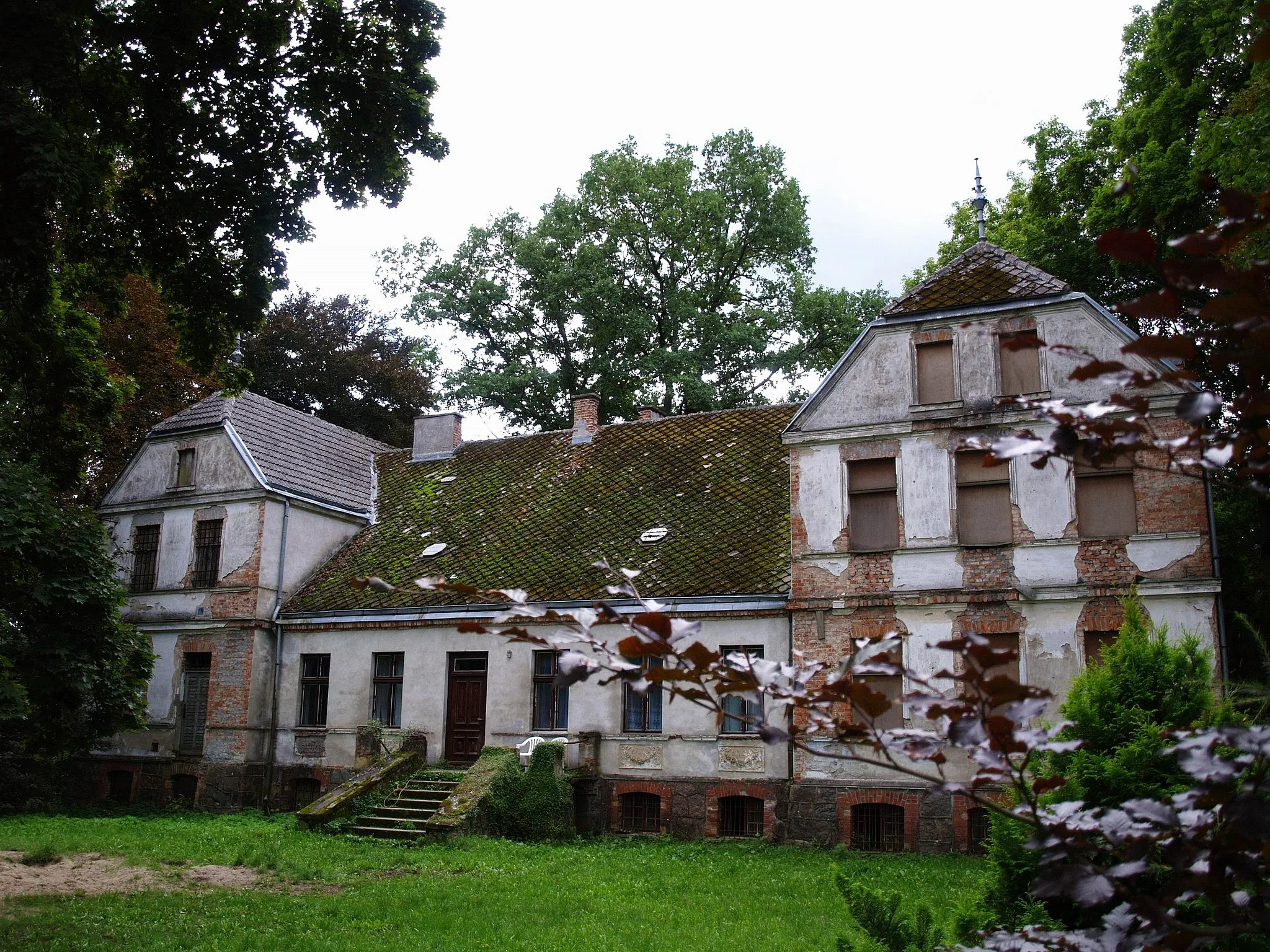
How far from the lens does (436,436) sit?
30078mm

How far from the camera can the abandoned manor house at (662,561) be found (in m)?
18.1

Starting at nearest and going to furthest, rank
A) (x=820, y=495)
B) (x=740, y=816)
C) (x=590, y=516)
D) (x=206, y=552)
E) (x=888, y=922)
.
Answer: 1. (x=888, y=922)
2. (x=820, y=495)
3. (x=740, y=816)
4. (x=590, y=516)
5. (x=206, y=552)

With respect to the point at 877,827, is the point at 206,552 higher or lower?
higher

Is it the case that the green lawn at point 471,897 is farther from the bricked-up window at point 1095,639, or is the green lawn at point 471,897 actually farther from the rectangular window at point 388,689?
the rectangular window at point 388,689

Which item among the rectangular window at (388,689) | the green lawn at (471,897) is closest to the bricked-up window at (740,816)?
the green lawn at (471,897)

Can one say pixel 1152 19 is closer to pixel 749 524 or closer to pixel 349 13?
pixel 749 524

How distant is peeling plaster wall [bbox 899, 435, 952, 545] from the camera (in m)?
18.8

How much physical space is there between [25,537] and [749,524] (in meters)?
13.1

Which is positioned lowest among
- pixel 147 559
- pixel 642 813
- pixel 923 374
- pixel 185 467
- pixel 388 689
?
pixel 642 813

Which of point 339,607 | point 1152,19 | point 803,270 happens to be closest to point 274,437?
point 339,607

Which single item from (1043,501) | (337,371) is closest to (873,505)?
(1043,501)

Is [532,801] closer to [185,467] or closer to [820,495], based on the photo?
[820,495]

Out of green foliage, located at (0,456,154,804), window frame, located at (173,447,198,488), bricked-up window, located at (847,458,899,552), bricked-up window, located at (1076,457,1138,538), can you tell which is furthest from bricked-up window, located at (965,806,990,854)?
window frame, located at (173,447,198,488)

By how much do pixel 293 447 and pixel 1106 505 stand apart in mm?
19438
